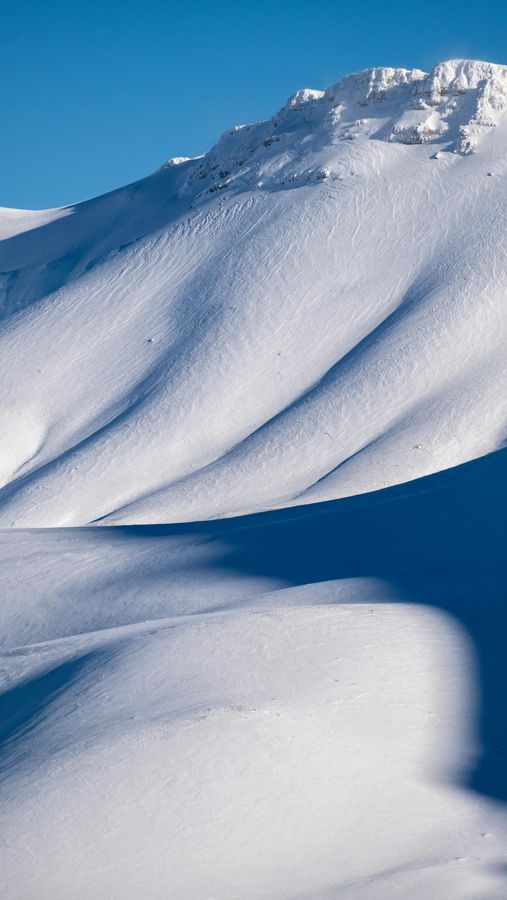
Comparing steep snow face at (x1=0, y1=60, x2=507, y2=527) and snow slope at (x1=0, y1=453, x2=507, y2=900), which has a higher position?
steep snow face at (x1=0, y1=60, x2=507, y2=527)

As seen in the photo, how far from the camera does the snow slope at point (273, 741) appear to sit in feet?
18.1

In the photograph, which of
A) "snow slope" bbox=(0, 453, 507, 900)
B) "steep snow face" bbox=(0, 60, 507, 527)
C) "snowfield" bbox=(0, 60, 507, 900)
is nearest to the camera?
"snow slope" bbox=(0, 453, 507, 900)

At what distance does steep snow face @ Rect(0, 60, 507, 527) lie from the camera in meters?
21.6

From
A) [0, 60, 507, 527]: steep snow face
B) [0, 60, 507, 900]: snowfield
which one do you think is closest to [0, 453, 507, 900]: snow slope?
[0, 60, 507, 900]: snowfield

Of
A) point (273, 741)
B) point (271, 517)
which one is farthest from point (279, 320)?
point (273, 741)

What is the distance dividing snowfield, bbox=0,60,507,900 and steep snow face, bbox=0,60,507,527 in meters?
0.08

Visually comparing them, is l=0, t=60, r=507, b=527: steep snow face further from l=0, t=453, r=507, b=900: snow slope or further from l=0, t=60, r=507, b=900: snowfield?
l=0, t=453, r=507, b=900: snow slope

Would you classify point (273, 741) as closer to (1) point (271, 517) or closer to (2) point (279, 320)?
(1) point (271, 517)

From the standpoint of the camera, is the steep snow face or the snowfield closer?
the snowfield

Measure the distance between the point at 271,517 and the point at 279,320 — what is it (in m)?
13.1

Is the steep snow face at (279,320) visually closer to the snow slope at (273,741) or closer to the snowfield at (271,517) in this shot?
the snowfield at (271,517)

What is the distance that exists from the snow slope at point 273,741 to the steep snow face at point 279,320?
30.6ft

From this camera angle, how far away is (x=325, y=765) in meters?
6.21

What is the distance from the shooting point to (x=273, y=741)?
249 inches
